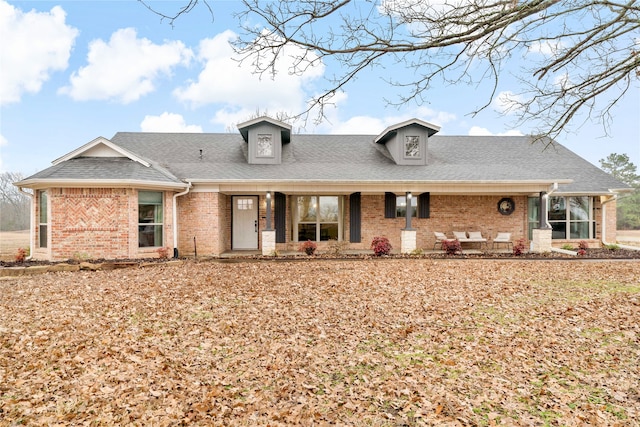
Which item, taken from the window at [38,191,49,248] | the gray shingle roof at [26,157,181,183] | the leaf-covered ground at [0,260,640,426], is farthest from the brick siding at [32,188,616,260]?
the leaf-covered ground at [0,260,640,426]

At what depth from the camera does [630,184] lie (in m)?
34.8

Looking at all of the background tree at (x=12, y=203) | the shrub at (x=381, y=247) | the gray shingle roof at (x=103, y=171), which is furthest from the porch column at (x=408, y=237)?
the background tree at (x=12, y=203)

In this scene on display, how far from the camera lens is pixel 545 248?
13078 millimetres

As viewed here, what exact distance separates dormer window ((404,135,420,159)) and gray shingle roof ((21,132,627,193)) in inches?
26.3

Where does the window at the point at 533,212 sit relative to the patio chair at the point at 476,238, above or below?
above

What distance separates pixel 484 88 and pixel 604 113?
11.3 feet

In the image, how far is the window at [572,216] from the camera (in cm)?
1480

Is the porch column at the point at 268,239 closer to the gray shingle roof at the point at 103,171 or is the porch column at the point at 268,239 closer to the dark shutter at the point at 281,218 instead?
the dark shutter at the point at 281,218

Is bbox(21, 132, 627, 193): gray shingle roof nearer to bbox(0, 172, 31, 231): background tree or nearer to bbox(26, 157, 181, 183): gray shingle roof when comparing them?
bbox(26, 157, 181, 183): gray shingle roof

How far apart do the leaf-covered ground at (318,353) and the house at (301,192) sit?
3825 mm

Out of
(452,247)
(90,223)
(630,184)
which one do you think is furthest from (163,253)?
(630,184)

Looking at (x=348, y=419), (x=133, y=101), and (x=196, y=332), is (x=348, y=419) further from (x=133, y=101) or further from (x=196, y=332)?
(x=133, y=101)

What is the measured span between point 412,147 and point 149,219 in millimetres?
10837

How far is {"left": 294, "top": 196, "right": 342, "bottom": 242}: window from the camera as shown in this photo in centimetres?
1404
